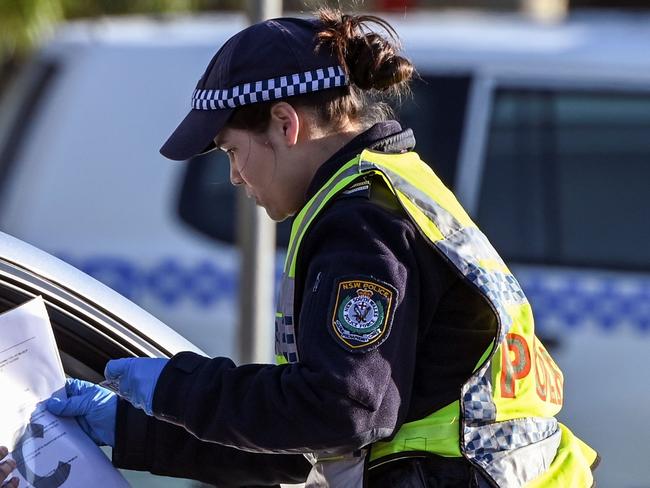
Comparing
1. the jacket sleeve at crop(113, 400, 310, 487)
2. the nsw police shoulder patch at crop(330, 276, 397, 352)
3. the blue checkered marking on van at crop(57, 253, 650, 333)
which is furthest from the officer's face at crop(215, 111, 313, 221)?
the blue checkered marking on van at crop(57, 253, 650, 333)

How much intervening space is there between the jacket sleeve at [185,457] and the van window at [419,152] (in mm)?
2206

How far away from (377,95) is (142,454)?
2.04ft

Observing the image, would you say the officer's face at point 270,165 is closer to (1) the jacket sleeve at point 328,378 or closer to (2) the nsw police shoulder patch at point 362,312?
(1) the jacket sleeve at point 328,378

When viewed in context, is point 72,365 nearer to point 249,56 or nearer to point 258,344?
point 249,56

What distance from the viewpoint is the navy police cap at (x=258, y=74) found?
1675 millimetres

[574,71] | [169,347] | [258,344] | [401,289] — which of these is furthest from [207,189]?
[401,289]

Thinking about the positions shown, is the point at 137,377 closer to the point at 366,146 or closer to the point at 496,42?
the point at 366,146

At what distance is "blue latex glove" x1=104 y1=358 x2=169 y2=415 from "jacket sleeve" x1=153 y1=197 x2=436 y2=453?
0.09ft

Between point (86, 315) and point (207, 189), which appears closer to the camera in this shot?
point (86, 315)

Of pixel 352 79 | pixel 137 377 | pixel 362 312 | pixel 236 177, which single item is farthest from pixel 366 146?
pixel 137 377

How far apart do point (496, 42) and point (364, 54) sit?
8.17 ft

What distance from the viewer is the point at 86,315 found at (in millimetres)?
1791

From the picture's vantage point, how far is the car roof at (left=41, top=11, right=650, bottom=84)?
402cm

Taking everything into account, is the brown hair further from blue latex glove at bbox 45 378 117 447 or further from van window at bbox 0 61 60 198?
van window at bbox 0 61 60 198
